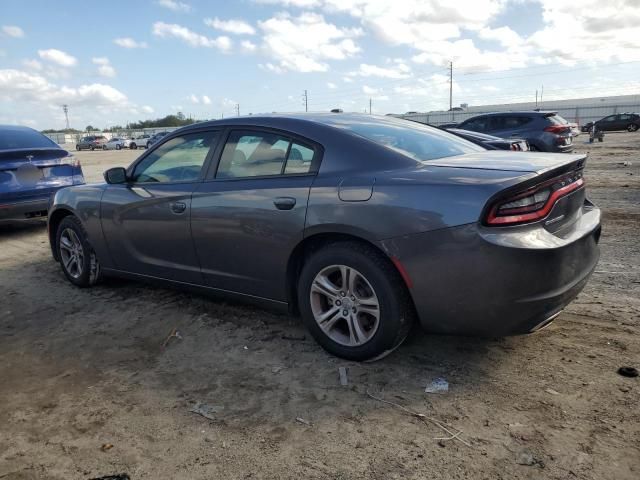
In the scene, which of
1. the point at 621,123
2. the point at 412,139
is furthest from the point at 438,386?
the point at 621,123

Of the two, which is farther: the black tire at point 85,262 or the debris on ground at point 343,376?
the black tire at point 85,262

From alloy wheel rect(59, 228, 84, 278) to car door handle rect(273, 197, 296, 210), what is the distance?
2.57 m

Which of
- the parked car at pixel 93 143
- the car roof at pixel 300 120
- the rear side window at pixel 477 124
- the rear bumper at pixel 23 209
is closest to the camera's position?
the car roof at pixel 300 120

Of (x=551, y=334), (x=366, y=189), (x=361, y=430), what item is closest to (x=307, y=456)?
(x=361, y=430)

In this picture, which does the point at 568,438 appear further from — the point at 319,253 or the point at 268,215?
the point at 268,215

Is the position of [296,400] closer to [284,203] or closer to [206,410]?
[206,410]

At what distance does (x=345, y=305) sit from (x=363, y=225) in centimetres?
53

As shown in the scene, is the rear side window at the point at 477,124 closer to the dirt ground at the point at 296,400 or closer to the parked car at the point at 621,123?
the dirt ground at the point at 296,400

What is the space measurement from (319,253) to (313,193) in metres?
0.37

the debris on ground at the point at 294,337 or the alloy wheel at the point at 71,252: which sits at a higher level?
the alloy wheel at the point at 71,252

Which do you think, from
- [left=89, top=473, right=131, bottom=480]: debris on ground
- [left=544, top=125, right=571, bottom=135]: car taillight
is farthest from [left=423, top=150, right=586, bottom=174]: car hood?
[left=544, top=125, right=571, bottom=135]: car taillight

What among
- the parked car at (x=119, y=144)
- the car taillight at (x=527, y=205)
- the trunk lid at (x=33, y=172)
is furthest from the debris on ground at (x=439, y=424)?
the parked car at (x=119, y=144)

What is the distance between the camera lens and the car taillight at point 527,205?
2.60m

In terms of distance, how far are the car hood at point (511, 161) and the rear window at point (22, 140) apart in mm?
6901
